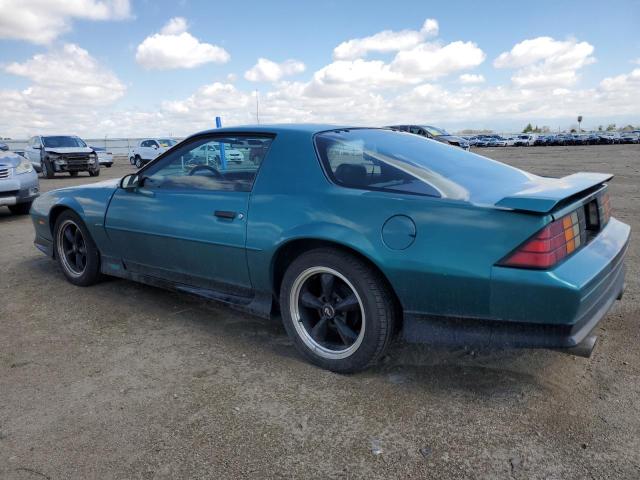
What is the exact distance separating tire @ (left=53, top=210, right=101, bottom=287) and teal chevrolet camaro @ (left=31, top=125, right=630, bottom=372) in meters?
0.60

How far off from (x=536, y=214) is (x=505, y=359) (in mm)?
1067

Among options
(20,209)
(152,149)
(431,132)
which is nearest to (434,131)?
(431,132)

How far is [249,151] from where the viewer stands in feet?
10.7

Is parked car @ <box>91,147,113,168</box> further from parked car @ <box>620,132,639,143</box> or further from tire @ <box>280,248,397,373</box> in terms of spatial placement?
parked car @ <box>620,132,639,143</box>

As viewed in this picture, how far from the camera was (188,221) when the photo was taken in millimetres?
3336

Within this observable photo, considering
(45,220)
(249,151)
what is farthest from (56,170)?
(249,151)

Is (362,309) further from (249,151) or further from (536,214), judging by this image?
(249,151)

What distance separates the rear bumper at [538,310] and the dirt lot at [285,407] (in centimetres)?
36

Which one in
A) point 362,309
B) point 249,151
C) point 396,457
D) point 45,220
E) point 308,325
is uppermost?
point 249,151

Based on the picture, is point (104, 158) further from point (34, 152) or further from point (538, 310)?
point (538, 310)

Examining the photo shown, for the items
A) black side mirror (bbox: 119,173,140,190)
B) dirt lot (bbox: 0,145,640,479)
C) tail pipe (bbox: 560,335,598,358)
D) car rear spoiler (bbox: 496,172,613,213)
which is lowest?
dirt lot (bbox: 0,145,640,479)

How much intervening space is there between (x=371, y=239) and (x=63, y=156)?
56.5 ft

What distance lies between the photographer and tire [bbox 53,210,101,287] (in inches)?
169

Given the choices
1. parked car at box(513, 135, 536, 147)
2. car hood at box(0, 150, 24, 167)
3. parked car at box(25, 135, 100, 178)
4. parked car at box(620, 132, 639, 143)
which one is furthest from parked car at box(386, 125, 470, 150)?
parked car at box(620, 132, 639, 143)
